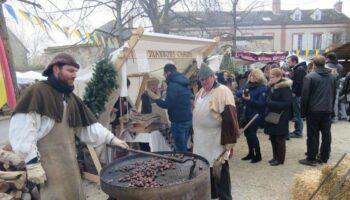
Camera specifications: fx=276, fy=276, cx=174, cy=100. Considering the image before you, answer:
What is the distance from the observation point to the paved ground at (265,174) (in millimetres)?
4184

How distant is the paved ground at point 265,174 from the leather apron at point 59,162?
1.68 metres

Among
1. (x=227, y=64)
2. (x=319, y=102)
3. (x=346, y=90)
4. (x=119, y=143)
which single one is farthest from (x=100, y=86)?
(x=346, y=90)

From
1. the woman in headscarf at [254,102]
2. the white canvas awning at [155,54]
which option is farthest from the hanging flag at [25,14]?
the woman in headscarf at [254,102]

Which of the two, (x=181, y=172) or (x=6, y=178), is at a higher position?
(x=181, y=172)

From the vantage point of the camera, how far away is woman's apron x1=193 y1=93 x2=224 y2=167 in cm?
338

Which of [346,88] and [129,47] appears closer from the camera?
[129,47]

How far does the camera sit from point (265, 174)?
15.8ft

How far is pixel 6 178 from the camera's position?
A: 153 inches

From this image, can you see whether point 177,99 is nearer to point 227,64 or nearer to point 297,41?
point 227,64

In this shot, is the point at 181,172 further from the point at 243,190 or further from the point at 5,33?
the point at 5,33

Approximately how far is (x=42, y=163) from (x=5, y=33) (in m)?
2.55

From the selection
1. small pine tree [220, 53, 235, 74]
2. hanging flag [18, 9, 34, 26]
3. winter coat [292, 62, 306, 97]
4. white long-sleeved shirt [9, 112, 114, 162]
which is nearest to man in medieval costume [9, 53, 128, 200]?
white long-sleeved shirt [9, 112, 114, 162]

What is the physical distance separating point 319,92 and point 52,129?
168 inches

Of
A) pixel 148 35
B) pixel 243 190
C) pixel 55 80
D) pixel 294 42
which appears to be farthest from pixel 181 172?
pixel 294 42
